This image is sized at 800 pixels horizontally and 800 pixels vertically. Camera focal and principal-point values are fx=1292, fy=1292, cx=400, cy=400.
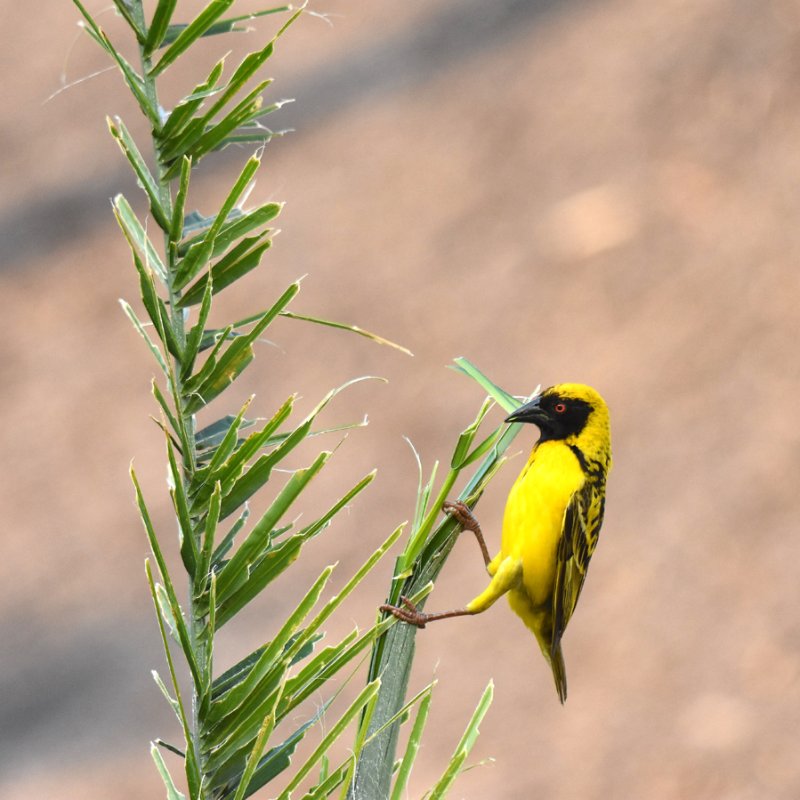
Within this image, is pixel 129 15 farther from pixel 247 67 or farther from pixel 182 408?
pixel 182 408

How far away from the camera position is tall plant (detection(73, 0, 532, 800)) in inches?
49.3

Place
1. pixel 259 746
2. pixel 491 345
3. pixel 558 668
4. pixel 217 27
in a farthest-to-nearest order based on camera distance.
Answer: pixel 491 345 < pixel 558 668 < pixel 217 27 < pixel 259 746

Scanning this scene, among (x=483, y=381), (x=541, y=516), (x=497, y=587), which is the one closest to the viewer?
(x=483, y=381)

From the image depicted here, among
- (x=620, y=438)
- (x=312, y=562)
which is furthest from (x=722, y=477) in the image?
(x=312, y=562)

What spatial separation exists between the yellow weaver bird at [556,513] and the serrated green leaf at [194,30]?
1754mm

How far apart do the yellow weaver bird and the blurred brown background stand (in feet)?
18.6

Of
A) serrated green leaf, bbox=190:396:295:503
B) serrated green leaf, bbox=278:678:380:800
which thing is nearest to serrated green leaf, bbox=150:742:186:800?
serrated green leaf, bbox=278:678:380:800

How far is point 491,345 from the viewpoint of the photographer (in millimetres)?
10633

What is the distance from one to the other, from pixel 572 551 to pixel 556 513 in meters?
0.10

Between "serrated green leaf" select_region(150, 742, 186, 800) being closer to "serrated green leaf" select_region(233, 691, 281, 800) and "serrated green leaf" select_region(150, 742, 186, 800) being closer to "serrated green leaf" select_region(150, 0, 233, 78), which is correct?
"serrated green leaf" select_region(233, 691, 281, 800)

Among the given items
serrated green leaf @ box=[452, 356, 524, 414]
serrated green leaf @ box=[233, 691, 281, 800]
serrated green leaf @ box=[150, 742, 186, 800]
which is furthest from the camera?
serrated green leaf @ box=[452, 356, 524, 414]

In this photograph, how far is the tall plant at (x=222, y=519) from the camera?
4.10ft

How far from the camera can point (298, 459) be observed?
9672 millimetres

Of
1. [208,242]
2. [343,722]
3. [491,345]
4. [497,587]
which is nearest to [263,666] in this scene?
[343,722]
